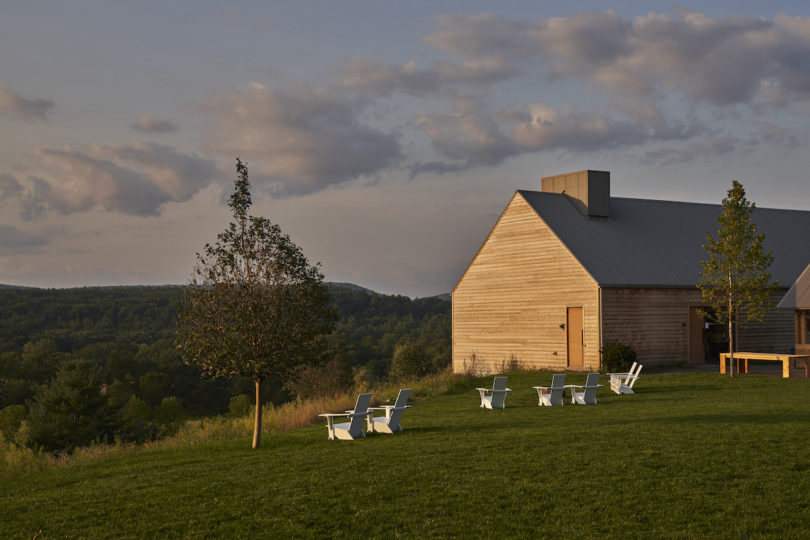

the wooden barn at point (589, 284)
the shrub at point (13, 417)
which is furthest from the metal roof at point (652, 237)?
the shrub at point (13, 417)

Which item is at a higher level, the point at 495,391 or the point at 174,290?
the point at 174,290

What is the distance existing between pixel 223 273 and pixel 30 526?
5634 mm

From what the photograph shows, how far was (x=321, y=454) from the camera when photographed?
11.2 metres

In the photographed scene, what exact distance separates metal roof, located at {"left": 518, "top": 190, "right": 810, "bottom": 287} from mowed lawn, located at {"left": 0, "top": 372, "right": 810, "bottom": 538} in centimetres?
1370

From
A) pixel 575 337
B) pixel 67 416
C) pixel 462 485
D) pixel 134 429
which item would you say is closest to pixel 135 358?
pixel 134 429

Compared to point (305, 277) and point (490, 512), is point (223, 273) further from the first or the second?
point (490, 512)

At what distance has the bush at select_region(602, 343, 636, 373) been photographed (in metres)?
24.8

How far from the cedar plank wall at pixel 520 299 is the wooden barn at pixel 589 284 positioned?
0.04 meters

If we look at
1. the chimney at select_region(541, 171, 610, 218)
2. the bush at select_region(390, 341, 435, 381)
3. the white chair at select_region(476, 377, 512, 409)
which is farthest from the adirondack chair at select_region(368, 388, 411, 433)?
the bush at select_region(390, 341, 435, 381)

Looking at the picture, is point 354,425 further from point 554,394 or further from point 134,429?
point 134,429

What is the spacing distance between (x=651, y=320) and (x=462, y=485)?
19988 mm

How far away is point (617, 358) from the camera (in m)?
24.8

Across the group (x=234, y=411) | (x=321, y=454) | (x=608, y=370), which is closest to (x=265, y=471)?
(x=321, y=454)

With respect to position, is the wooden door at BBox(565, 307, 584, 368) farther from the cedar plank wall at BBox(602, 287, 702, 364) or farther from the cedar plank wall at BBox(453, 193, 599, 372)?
the cedar plank wall at BBox(602, 287, 702, 364)
